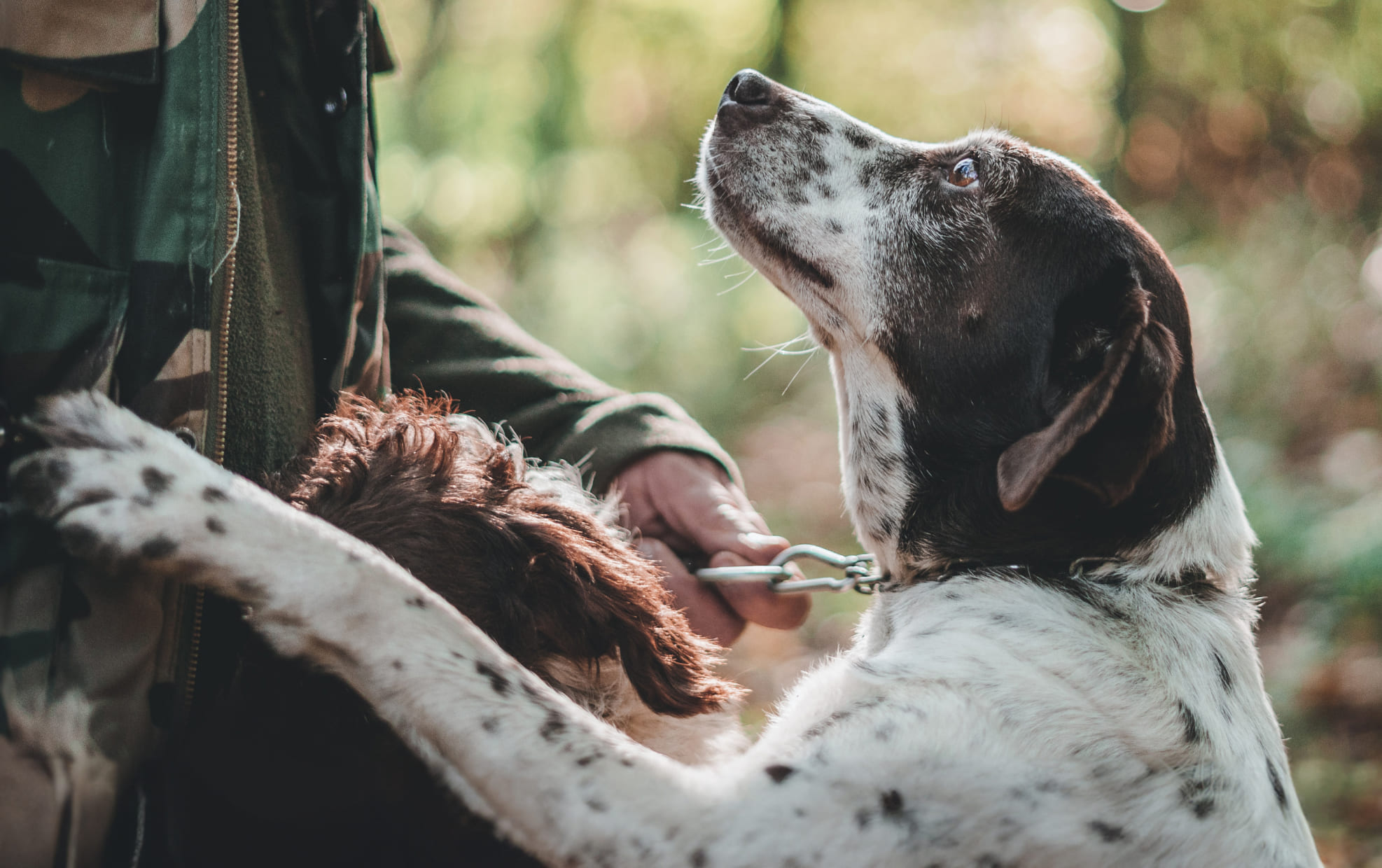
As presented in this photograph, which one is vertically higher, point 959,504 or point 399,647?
point 959,504

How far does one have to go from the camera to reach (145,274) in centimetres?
150

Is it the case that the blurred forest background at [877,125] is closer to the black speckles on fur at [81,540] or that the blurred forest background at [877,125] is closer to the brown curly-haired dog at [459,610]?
the brown curly-haired dog at [459,610]

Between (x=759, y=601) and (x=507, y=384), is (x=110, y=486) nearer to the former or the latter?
(x=507, y=384)

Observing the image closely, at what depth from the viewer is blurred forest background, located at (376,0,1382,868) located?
8.79 meters

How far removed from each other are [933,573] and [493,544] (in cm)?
Answer: 114

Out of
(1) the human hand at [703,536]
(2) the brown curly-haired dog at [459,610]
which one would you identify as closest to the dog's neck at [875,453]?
(1) the human hand at [703,536]

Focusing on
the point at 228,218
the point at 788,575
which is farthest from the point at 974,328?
the point at 228,218

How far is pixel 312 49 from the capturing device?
6.56ft

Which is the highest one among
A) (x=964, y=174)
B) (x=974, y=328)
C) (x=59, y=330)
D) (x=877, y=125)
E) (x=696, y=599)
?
(x=877, y=125)

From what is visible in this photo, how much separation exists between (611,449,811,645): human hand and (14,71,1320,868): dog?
0.91ft

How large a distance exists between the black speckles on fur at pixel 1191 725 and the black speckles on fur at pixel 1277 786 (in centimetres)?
19

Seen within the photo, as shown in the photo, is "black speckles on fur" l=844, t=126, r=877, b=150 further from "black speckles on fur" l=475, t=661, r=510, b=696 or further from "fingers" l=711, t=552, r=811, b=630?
"black speckles on fur" l=475, t=661, r=510, b=696

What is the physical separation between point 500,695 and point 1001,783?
2.89ft

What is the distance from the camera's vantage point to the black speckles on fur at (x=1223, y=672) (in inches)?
78.5
